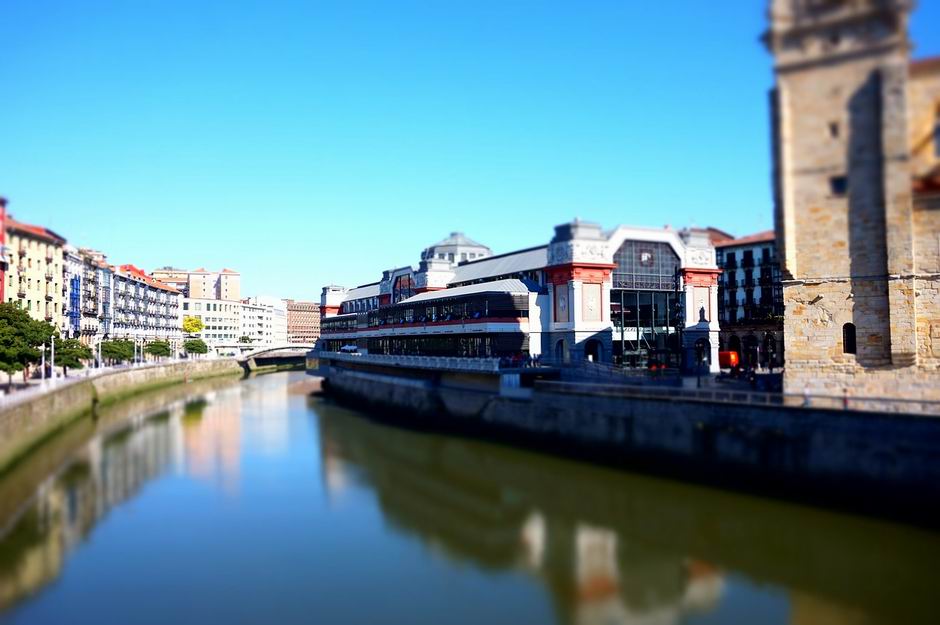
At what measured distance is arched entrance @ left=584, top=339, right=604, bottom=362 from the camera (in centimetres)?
6869

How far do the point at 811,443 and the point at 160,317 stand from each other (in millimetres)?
151143

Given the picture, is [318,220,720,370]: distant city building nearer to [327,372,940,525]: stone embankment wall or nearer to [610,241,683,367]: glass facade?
[610,241,683,367]: glass facade

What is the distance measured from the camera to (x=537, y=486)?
42375 millimetres

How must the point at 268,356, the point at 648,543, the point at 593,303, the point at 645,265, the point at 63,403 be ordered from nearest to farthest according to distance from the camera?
the point at 648,543, the point at 63,403, the point at 593,303, the point at 645,265, the point at 268,356

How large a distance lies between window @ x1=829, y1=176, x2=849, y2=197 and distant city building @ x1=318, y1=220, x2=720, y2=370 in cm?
2988

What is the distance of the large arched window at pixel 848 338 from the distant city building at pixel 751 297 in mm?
50072

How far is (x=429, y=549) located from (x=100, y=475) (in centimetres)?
2523

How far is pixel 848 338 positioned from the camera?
38.5 m

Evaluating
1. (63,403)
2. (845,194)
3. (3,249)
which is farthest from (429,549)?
(3,249)

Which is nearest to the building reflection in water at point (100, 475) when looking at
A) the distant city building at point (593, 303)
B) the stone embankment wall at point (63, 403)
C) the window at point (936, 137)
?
the stone embankment wall at point (63, 403)

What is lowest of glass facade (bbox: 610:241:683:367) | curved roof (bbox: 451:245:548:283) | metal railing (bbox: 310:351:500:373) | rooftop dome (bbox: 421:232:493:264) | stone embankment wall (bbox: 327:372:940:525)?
stone embankment wall (bbox: 327:372:940:525)

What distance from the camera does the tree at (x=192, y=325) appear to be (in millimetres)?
185288

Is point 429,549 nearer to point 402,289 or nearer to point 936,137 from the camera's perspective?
point 936,137

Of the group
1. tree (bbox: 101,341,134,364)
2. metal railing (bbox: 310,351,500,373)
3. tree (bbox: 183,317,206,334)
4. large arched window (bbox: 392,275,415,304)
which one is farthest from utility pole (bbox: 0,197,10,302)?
tree (bbox: 183,317,206,334)
